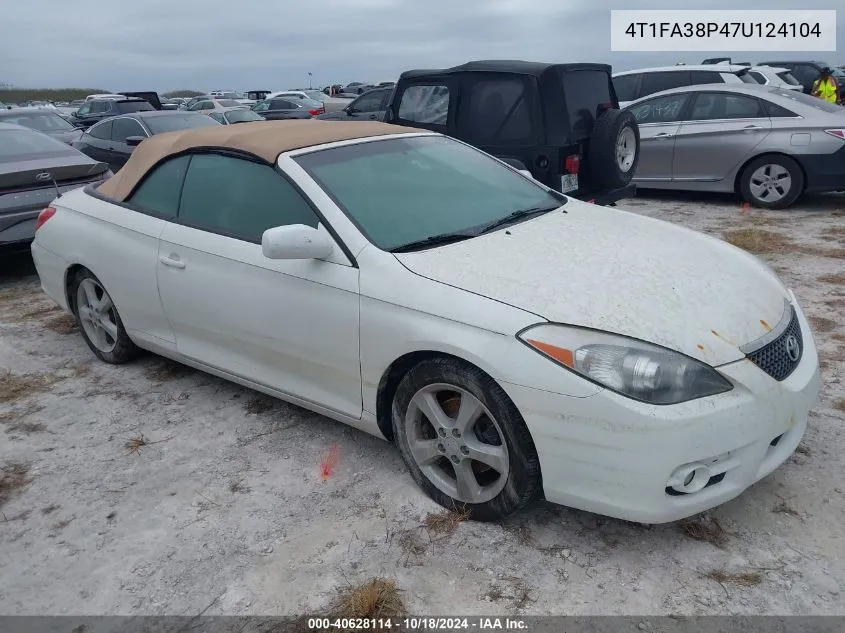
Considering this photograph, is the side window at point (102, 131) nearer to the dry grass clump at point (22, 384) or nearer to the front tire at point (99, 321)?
the front tire at point (99, 321)

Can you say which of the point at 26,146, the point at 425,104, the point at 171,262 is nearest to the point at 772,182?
the point at 425,104

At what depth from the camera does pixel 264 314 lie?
3.47 meters

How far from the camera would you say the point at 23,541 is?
3021mm

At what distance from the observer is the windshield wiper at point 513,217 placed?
11.3 ft

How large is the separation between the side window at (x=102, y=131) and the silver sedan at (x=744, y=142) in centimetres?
837

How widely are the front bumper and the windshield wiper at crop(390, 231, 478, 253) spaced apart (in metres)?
0.83

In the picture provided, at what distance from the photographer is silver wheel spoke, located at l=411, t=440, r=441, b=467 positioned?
120 inches

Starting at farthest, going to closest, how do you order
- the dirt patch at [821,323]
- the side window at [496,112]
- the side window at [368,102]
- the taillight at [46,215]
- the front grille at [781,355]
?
1. the side window at [368,102]
2. the side window at [496,112]
3. the taillight at [46,215]
4. the dirt patch at [821,323]
5. the front grille at [781,355]

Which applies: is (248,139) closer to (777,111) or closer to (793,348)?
(793,348)

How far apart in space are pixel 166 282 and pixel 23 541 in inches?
58.2

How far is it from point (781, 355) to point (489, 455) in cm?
117

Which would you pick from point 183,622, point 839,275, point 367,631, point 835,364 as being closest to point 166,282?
point 183,622

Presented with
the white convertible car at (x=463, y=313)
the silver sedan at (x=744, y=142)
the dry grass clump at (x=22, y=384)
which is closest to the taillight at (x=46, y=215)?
the white convertible car at (x=463, y=313)

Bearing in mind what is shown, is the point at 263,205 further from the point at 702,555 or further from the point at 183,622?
the point at 702,555
